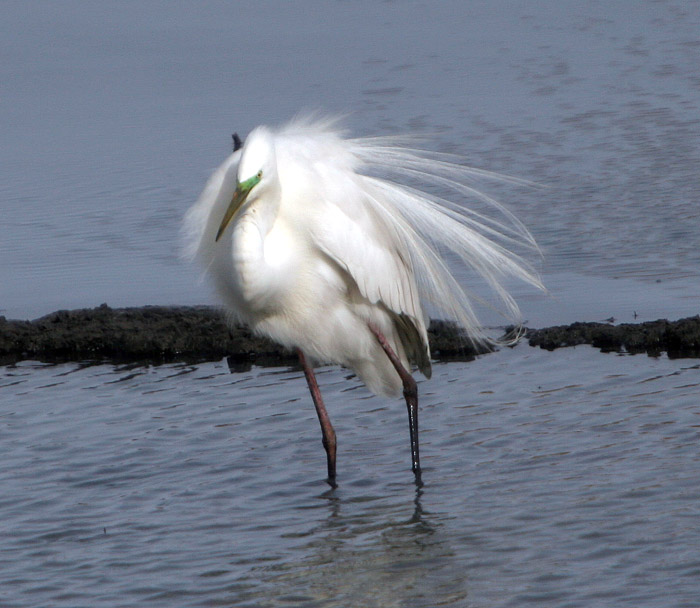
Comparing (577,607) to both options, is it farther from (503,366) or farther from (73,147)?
(73,147)

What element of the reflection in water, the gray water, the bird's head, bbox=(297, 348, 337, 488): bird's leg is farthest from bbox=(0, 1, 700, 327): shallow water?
the reflection in water

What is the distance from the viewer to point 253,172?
4637 millimetres

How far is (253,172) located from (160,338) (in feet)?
8.39

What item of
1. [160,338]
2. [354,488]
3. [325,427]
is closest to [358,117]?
[160,338]

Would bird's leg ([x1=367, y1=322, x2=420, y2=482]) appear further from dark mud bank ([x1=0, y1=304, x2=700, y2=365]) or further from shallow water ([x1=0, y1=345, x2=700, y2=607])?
dark mud bank ([x1=0, y1=304, x2=700, y2=365])

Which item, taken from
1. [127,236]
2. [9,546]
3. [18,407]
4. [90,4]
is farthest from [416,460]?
[90,4]

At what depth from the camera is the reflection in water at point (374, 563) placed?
4.15 meters

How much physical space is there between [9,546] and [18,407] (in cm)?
173

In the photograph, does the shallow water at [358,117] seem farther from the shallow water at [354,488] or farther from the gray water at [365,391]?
the shallow water at [354,488]

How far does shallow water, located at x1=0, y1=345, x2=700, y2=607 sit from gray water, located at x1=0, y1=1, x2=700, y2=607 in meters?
0.01

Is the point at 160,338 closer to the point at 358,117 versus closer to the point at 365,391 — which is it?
the point at 365,391

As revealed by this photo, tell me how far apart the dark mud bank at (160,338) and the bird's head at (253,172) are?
219 centimetres

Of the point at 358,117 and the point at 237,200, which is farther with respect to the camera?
the point at 358,117

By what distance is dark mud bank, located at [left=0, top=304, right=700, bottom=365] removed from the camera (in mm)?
6707
